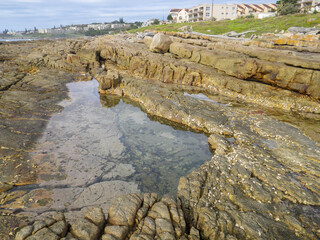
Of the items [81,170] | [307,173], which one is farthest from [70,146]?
[307,173]

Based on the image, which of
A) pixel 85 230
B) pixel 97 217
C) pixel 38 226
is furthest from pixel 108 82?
pixel 85 230

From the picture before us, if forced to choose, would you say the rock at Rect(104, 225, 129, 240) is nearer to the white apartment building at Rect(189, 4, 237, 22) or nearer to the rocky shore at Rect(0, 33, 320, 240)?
the rocky shore at Rect(0, 33, 320, 240)

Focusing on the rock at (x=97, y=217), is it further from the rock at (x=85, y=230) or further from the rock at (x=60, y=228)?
the rock at (x=60, y=228)

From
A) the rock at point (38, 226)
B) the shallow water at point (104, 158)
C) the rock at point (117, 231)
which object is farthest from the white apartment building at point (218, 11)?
the rock at point (38, 226)

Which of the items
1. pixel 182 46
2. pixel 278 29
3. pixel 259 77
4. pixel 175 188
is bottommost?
pixel 175 188

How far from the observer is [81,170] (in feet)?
38.1

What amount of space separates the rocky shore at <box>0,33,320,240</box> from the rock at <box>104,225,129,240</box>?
3 centimetres

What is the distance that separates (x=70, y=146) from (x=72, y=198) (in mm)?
5589

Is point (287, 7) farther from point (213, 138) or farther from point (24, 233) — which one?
point (24, 233)

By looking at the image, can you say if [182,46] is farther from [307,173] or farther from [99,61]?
[307,173]

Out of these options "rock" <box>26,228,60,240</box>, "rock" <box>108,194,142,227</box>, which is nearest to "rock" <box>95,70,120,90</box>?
"rock" <box>108,194,142,227</box>

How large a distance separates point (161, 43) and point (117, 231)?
35.7m

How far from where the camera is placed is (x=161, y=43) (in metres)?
36.4

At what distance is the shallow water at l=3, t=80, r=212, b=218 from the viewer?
9.64m
